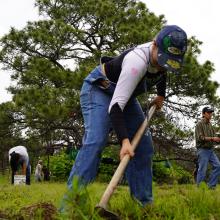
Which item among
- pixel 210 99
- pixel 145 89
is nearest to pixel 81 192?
pixel 145 89

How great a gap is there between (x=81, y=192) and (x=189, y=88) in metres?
17.6

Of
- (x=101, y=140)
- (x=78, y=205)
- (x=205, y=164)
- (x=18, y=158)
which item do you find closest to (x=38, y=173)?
(x=18, y=158)

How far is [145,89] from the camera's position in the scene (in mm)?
3871

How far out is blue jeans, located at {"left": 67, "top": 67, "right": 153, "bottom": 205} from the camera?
3.67m

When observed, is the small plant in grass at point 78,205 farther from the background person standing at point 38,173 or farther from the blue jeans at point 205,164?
the background person standing at point 38,173

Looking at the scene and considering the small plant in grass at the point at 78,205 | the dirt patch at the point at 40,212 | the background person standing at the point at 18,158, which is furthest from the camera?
the background person standing at the point at 18,158

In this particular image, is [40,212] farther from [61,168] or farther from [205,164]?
[61,168]

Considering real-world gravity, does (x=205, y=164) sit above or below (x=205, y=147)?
below

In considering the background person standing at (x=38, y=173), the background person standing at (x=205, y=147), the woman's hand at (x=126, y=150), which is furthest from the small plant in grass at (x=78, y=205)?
the background person standing at (x=38, y=173)

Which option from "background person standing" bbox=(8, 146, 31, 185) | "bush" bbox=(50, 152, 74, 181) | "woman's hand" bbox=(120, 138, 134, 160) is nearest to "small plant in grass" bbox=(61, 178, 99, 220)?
"woman's hand" bbox=(120, 138, 134, 160)

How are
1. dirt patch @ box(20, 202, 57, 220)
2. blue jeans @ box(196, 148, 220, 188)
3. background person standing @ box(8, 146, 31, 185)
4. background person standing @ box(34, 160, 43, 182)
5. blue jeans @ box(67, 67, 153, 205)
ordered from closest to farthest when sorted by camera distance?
dirt patch @ box(20, 202, 57, 220) → blue jeans @ box(67, 67, 153, 205) → blue jeans @ box(196, 148, 220, 188) → background person standing @ box(8, 146, 31, 185) → background person standing @ box(34, 160, 43, 182)

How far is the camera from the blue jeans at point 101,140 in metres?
3.67

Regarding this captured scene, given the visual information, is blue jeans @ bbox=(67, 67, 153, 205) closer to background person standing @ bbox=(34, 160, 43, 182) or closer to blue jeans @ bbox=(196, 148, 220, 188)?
blue jeans @ bbox=(196, 148, 220, 188)

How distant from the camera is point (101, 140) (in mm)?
3695
